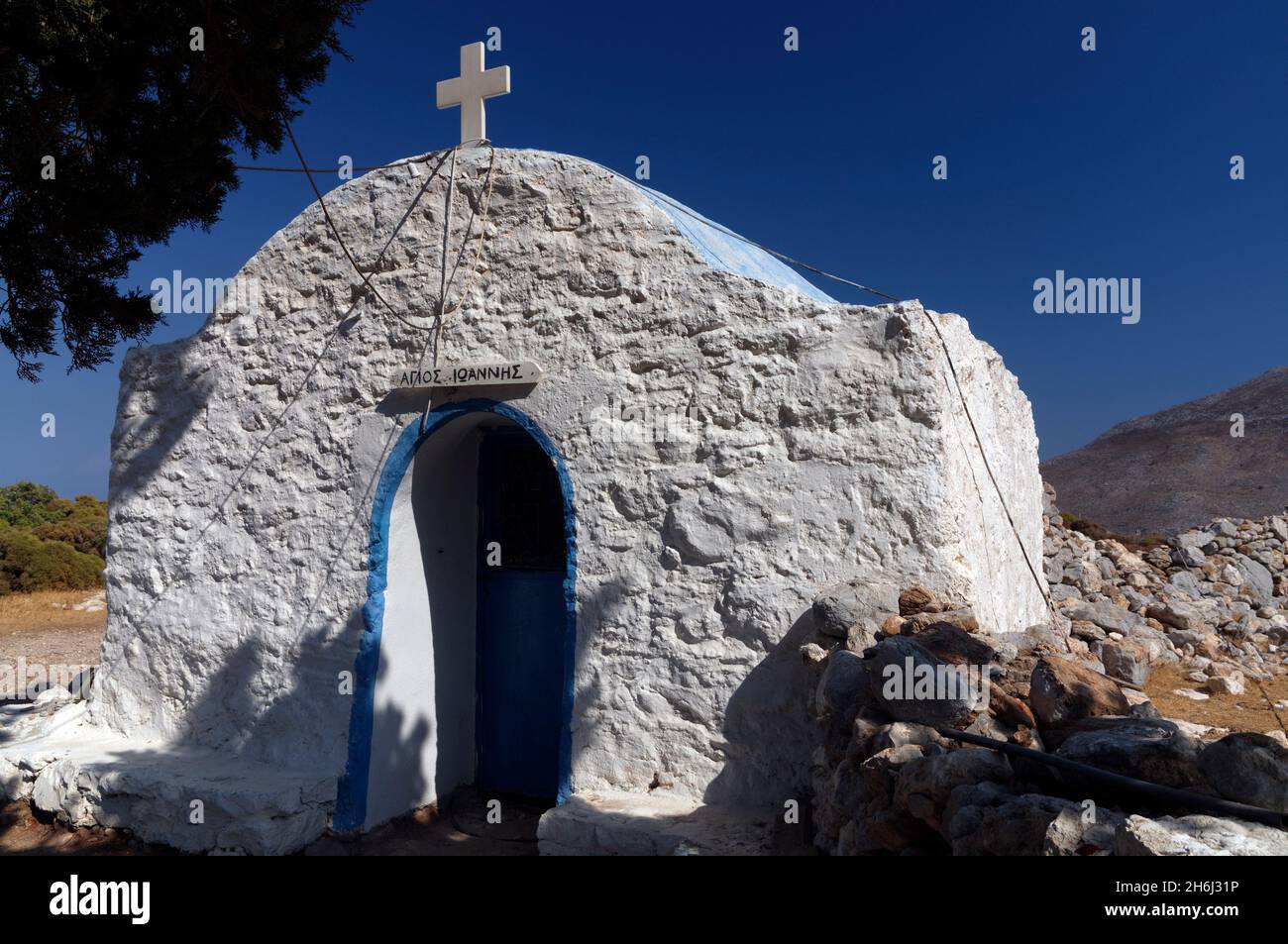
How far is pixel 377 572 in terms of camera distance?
4.80 metres

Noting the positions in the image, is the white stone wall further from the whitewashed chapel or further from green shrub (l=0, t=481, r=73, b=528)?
green shrub (l=0, t=481, r=73, b=528)

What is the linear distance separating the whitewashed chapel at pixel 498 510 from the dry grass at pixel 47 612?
7.57 meters

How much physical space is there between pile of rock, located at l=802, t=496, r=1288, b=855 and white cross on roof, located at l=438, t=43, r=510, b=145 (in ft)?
10.6

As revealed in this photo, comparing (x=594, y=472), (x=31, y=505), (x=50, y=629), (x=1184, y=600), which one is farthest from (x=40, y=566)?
(x=1184, y=600)

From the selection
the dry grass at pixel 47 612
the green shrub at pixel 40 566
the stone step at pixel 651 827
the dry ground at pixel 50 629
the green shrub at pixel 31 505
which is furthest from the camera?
the green shrub at pixel 31 505

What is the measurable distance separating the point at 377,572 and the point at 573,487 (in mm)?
1223

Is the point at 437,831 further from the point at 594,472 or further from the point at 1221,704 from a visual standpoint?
the point at 1221,704

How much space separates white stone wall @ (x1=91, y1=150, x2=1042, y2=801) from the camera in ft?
13.2

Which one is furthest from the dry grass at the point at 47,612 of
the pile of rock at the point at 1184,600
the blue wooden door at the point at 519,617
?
the pile of rock at the point at 1184,600

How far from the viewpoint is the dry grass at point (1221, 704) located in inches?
224

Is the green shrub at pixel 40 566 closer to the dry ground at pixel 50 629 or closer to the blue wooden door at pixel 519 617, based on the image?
the dry ground at pixel 50 629

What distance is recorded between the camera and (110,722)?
5543mm

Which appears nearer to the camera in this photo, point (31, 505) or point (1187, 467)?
point (1187, 467)
